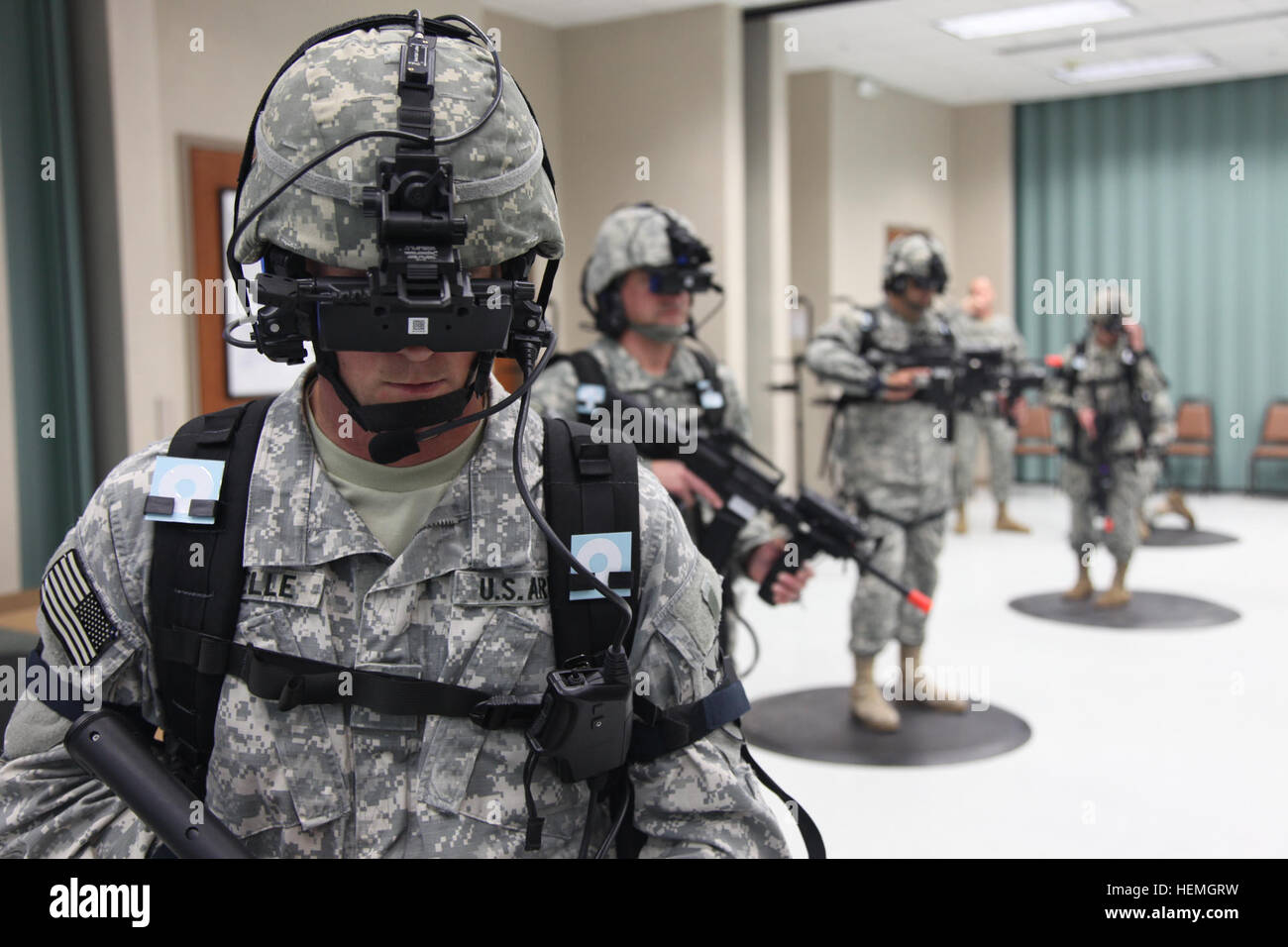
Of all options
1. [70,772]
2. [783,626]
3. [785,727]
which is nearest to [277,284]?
[70,772]

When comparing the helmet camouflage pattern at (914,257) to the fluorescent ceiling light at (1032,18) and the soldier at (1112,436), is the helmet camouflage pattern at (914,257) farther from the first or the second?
the fluorescent ceiling light at (1032,18)

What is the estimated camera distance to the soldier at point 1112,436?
567 centimetres

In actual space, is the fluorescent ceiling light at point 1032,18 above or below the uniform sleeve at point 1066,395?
above

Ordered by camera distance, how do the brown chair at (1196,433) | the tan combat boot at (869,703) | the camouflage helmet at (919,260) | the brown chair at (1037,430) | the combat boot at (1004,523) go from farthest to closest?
the brown chair at (1037,430) < the brown chair at (1196,433) < the combat boot at (1004,523) < the camouflage helmet at (919,260) < the tan combat boot at (869,703)

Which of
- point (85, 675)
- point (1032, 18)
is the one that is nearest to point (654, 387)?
point (85, 675)

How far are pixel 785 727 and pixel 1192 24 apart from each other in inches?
234

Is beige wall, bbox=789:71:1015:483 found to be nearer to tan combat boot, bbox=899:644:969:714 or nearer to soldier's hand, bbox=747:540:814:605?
tan combat boot, bbox=899:644:969:714

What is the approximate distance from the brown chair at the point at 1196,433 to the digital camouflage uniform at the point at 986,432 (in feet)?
6.64

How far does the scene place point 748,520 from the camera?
2.81m

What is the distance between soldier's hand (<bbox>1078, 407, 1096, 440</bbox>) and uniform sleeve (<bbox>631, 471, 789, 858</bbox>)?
5081mm

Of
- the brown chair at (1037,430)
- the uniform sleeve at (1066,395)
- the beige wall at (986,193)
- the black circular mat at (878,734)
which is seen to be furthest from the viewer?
the beige wall at (986,193)

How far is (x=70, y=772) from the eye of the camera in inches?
39.3

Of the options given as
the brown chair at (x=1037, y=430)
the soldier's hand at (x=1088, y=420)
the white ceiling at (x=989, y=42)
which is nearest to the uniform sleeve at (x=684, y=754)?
the soldier's hand at (x=1088, y=420)
